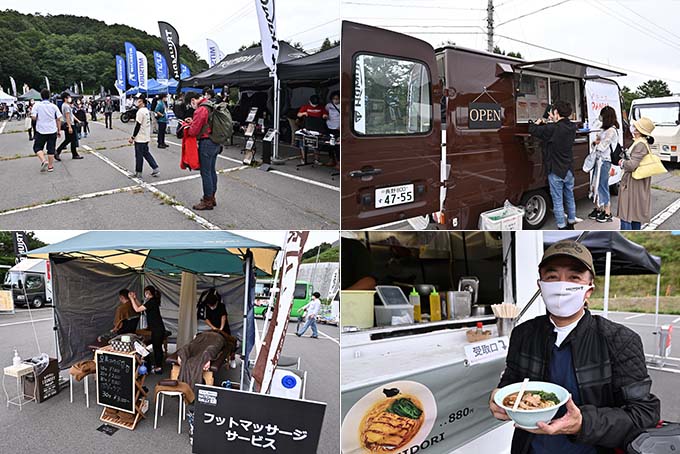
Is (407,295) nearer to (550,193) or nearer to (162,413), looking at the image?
(550,193)

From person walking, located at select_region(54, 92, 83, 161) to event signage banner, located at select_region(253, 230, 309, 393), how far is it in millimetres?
1774

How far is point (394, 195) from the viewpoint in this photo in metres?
2.38

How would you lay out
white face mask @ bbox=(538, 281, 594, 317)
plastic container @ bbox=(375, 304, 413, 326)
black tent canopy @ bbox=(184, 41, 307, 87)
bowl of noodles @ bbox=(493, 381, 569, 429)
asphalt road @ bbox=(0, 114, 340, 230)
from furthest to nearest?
black tent canopy @ bbox=(184, 41, 307, 87) → asphalt road @ bbox=(0, 114, 340, 230) → plastic container @ bbox=(375, 304, 413, 326) → white face mask @ bbox=(538, 281, 594, 317) → bowl of noodles @ bbox=(493, 381, 569, 429)

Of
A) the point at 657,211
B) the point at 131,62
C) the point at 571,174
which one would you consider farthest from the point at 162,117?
the point at 657,211

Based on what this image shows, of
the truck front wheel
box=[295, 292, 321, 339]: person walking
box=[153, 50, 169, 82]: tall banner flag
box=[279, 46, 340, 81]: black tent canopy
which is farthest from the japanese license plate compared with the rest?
box=[295, 292, 321, 339]: person walking

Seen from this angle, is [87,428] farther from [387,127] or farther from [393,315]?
[387,127]

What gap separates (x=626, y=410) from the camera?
1440 mm

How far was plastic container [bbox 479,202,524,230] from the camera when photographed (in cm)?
257

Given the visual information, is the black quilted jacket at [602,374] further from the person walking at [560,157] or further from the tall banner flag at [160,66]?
the tall banner flag at [160,66]

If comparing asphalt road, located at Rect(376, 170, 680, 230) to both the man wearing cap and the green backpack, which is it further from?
the green backpack

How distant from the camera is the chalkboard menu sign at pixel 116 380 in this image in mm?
3504

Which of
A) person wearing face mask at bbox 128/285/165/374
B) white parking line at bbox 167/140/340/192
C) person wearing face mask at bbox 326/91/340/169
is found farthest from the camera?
person wearing face mask at bbox 326/91/340/169

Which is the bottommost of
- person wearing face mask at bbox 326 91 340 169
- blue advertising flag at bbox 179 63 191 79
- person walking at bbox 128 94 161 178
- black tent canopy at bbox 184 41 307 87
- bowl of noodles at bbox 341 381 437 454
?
bowl of noodles at bbox 341 381 437 454

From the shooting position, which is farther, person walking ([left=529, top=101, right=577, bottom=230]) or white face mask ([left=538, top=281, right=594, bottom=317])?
person walking ([left=529, top=101, right=577, bottom=230])
